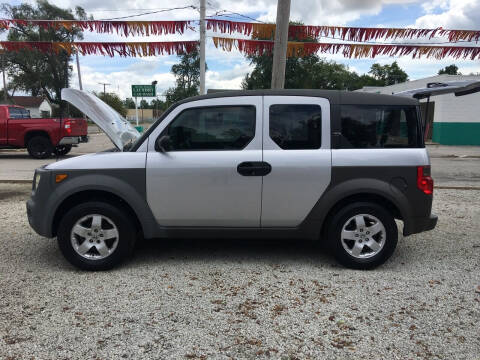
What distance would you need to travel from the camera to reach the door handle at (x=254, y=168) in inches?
145

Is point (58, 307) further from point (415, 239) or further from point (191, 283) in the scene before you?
point (415, 239)

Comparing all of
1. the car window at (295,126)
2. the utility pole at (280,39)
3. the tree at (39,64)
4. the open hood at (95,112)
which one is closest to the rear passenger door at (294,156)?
the car window at (295,126)

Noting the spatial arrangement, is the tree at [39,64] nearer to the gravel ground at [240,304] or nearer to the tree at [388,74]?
the gravel ground at [240,304]

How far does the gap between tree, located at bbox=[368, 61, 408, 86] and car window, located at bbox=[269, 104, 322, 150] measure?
80.2 m

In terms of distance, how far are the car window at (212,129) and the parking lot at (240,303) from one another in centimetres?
129

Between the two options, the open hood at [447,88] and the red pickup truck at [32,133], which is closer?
the open hood at [447,88]

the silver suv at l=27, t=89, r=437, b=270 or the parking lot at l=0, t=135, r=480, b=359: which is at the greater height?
the silver suv at l=27, t=89, r=437, b=270

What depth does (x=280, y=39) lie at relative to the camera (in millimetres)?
7836

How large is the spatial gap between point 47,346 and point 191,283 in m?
1.32

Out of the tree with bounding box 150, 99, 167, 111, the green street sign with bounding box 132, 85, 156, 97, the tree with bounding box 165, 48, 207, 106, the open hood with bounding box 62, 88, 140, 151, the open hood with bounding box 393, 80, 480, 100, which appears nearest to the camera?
the open hood with bounding box 62, 88, 140, 151

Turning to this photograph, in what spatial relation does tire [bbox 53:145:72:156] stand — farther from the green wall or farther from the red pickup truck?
the green wall

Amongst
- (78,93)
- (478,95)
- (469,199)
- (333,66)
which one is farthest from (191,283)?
(333,66)

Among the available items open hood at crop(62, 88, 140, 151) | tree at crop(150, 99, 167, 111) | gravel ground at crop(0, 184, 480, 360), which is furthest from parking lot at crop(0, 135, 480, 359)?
tree at crop(150, 99, 167, 111)

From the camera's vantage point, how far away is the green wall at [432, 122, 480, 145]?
70.6 feet
